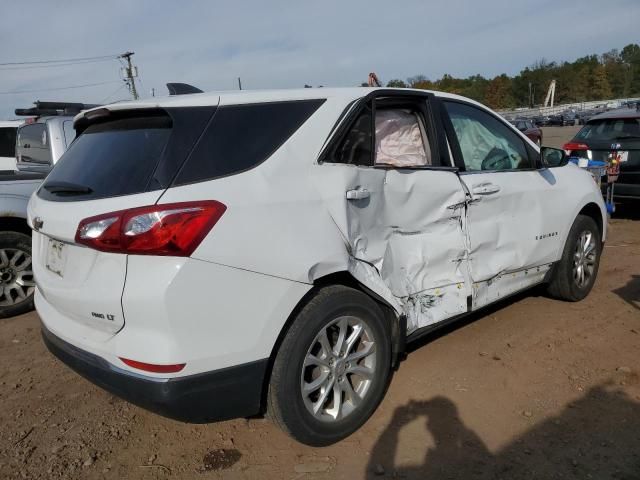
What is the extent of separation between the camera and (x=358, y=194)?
111 inches

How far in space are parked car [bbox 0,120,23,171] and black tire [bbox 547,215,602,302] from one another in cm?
832

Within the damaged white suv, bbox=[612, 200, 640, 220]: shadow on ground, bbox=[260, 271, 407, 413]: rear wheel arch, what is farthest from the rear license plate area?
bbox=[612, 200, 640, 220]: shadow on ground

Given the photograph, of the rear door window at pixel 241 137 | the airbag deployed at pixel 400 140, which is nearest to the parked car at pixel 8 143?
the airbag deployed at pixel 400 140

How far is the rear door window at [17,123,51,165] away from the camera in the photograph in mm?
6094

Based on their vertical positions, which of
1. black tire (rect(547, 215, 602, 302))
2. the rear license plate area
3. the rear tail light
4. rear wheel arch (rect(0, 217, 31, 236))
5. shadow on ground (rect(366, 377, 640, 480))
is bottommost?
shadow on ground (rect(366, 377, 640, 480))

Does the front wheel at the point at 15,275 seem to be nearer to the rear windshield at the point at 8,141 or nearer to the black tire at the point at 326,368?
the black tire at the point at 326,368

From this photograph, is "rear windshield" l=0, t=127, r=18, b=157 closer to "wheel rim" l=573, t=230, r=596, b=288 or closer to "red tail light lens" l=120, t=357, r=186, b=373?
"red tail light lens" l=120, t=357, r=186, b=373

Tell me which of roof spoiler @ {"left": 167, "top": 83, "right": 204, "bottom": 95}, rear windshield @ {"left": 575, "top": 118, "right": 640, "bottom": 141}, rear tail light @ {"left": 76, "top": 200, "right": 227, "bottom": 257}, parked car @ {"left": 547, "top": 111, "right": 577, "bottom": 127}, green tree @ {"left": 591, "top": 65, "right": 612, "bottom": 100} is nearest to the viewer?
rear tail light @ {"left": 76, "top": 200, "right": 227, "bottom": 257}

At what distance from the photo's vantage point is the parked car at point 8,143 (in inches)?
349

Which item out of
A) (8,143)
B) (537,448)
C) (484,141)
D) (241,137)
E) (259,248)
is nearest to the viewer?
(259,248)

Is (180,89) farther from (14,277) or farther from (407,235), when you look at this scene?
(14,277)

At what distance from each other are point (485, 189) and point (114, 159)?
232 cm

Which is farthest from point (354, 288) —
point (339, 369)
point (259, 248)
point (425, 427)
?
point (425, 427)

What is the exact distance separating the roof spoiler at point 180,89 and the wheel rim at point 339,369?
1.72 m
